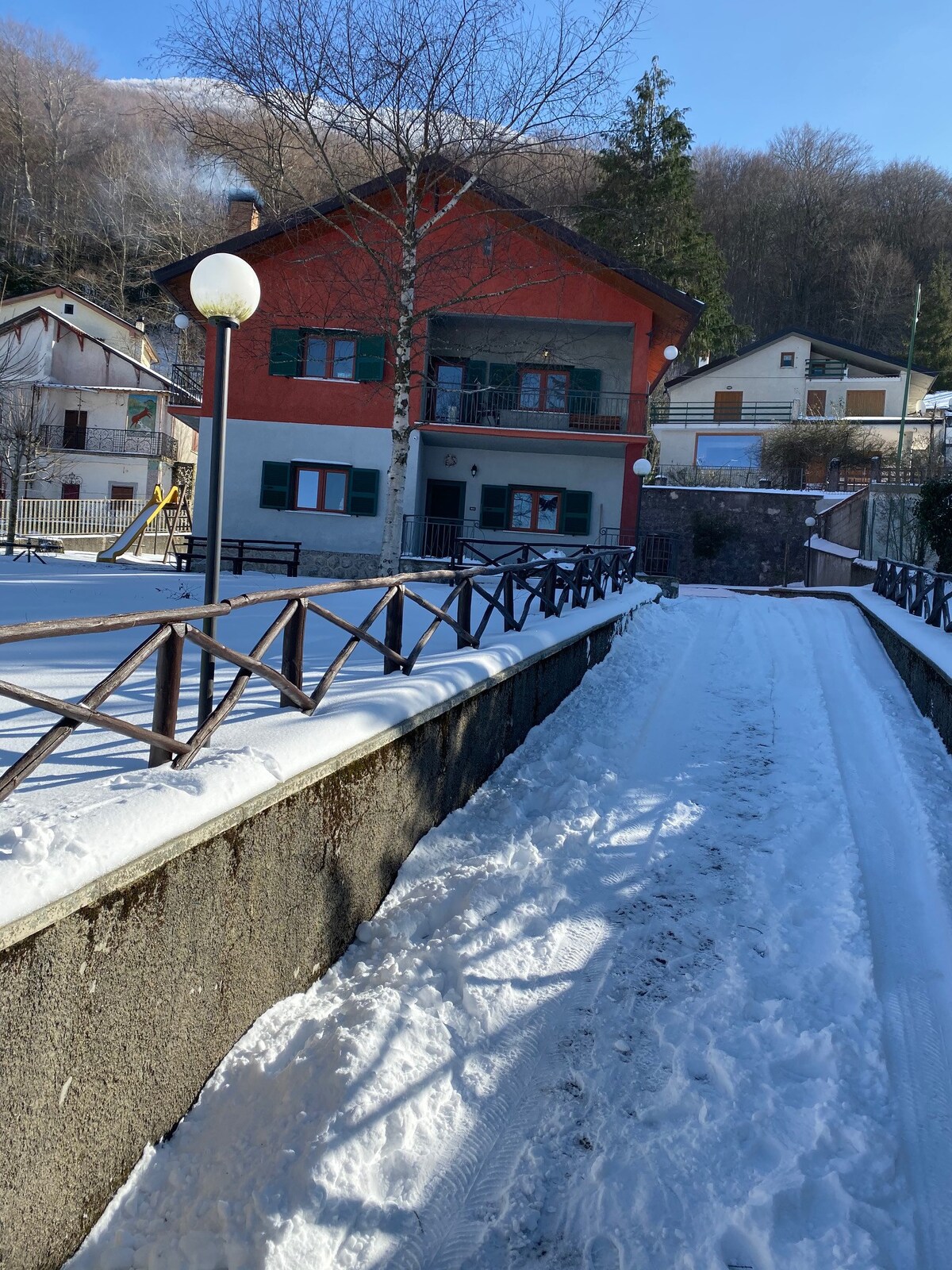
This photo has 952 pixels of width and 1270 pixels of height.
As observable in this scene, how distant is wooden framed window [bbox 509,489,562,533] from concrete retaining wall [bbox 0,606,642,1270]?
16.6m

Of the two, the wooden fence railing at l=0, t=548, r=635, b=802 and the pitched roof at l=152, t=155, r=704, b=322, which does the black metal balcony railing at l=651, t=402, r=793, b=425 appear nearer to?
the pitched roof at l=152, t=155, r=704, b=322

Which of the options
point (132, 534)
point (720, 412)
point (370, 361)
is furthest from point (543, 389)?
point (720, 412)

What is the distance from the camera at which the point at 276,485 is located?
20.2 meters

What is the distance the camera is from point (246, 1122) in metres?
3.24

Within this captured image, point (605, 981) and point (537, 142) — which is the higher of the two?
point (537, 142)

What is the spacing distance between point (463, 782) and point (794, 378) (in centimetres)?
4322

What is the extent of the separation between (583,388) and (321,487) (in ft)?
20.8

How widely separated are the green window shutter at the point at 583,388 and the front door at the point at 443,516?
3.11m

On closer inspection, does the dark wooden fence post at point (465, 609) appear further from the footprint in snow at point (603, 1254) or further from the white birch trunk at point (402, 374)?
the white birch trunk at point (402, 374)

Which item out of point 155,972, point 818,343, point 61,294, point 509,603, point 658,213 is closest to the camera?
point 155,972

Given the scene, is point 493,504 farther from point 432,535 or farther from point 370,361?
point 370,361

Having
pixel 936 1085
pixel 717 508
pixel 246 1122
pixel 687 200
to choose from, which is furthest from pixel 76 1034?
pixel 687 200

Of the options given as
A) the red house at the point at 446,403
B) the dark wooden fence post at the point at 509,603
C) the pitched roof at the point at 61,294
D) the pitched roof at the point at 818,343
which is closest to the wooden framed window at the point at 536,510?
the red house at the point at 446,403

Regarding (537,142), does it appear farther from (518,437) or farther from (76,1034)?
(76,1034)
